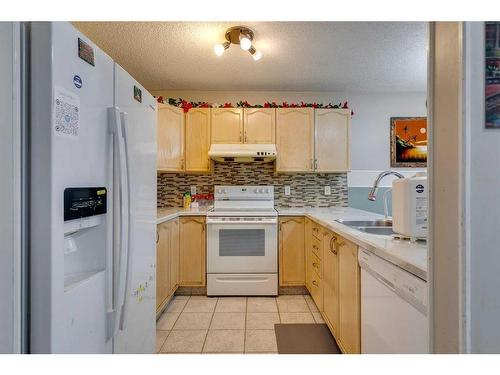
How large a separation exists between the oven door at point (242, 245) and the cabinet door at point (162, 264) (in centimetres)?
48

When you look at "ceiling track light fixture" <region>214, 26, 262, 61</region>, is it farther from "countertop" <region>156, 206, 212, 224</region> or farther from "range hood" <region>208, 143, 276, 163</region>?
"countertop" <region>156, 206, 212, 224</region>

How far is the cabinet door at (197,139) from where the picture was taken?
3.35 metres

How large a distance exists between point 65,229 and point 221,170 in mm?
2769

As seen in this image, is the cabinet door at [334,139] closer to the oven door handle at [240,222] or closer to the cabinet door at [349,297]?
the oven door handle at [240,222]

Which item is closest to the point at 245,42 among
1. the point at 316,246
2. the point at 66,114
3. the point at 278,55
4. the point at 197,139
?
the point at 278,55

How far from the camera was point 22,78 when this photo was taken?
0.81m

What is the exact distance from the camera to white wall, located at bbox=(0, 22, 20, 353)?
2.56ft

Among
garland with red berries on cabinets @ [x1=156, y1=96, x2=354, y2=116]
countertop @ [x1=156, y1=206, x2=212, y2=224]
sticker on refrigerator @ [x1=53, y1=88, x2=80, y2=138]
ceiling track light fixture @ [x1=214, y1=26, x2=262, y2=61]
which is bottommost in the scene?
countertop @ [x1=156, y1=206, x2=212, y2=224]

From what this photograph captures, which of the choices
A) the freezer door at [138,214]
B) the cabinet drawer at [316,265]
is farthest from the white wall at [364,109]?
the freezer door at [138,214]

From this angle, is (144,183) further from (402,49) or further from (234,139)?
(402,49)

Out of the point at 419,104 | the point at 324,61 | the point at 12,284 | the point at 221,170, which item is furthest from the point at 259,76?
the point at 12,284

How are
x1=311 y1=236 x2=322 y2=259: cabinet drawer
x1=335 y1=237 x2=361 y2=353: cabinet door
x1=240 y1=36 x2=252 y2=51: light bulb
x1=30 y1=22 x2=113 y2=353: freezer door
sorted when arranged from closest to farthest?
x1=30 y1=22 x2=113 y2=353: freezer door
x1=335 y1=237 x2=361 y2=353: cabinet door
x1=240 y1=36 x2=252 y2=51: light bulb
x1=311 y1=236 x2=322 y2=259: cabinet drawer

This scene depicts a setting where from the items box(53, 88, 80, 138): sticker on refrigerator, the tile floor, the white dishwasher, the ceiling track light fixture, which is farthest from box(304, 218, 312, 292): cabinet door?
box(53, 88, 80, 138): sticker on refrigerator

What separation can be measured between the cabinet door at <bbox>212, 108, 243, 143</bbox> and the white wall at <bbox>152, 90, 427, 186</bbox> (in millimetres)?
381
